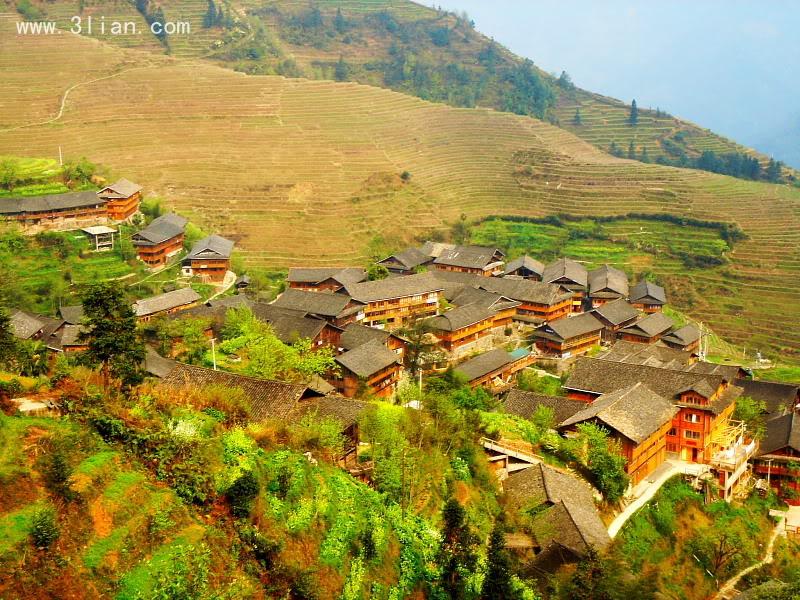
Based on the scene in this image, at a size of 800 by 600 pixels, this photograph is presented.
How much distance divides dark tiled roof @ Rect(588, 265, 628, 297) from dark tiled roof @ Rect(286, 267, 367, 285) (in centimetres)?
1317

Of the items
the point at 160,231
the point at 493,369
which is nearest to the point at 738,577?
the point at 493,369

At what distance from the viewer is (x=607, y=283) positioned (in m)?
44.2

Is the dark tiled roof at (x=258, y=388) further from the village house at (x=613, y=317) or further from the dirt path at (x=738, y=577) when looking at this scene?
the village house at (x=613, y=317)

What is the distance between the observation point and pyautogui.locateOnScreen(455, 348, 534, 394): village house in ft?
103

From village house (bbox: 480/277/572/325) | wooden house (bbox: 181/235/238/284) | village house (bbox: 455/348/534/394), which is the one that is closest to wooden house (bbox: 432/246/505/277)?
village house (bbox: 480/277/572/325)

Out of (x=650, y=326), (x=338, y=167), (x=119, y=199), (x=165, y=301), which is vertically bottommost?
(x=650, y=326)

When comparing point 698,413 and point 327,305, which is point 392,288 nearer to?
point 327,305

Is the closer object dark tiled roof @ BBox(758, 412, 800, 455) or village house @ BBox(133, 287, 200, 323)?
dark tiled roof @ BBox(758, 412, 800, 455)

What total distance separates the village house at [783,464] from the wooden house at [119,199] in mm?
33099

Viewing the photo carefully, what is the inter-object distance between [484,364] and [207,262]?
657 inches

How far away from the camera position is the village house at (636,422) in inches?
879

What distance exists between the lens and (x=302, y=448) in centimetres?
1414

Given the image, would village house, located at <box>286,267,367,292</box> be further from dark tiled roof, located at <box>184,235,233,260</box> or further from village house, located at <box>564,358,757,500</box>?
village house, located at <box>564,358,757,500</box>

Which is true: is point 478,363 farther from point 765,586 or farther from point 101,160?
point 101,160
